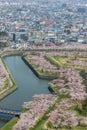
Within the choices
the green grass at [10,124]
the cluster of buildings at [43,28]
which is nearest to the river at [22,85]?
the green grass at [10,124]

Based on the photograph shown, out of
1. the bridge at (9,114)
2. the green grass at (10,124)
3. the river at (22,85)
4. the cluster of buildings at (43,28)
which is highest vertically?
the green grass at (10,124)

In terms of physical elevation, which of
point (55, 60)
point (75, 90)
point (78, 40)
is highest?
point (75, 90)

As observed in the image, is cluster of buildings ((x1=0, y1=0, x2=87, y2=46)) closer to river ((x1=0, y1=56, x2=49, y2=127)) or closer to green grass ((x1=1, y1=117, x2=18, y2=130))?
river ((x1=0, y1=56, x2=49, y2=127))

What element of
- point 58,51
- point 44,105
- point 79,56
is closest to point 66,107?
point 44,105

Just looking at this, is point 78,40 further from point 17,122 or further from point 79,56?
point 17,122

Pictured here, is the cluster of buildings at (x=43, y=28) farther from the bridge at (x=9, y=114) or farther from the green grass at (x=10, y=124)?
the green grass at (x=10, y=124)

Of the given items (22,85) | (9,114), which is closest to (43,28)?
(22,85)

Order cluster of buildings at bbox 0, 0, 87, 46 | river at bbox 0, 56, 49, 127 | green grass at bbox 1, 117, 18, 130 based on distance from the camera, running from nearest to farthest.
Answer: green grass at bbox 1, 117, 18, 130
river at bbox 0, 56, 49, 127
cluster of buildings at bbox 0, 0, 87, 46

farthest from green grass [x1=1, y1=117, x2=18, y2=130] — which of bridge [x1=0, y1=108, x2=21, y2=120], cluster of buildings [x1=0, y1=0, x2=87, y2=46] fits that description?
cluster of buildings [x1=0, y1=0, x2=87, y2=46]

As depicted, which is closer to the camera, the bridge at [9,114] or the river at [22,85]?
the bridge at [9,114]
